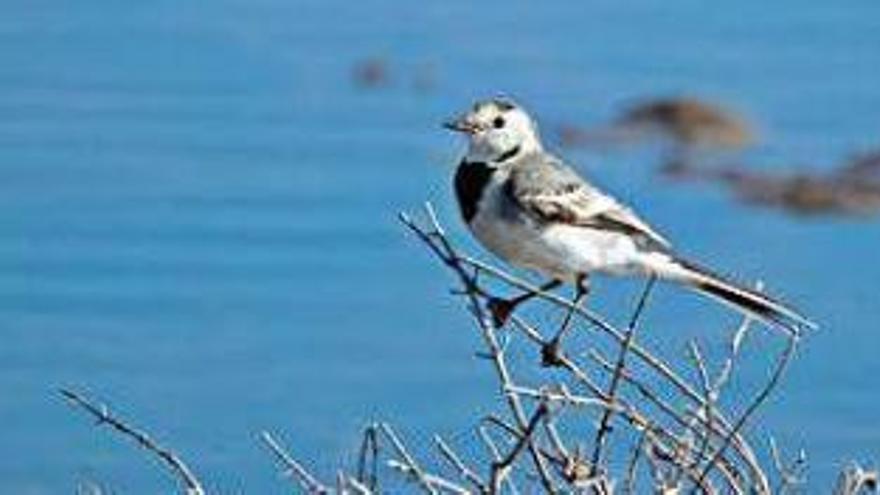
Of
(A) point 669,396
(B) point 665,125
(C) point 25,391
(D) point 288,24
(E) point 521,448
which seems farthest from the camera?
(D) point 288,24

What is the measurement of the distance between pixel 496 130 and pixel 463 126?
0.04m

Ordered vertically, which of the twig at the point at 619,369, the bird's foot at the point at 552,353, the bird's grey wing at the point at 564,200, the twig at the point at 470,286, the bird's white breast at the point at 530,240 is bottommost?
the twig at the point at 619,369

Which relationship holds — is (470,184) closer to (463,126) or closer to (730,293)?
(463,126)

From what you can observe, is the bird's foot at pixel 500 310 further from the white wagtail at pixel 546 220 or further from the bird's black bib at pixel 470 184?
the bird's black bib at pixel 470 184

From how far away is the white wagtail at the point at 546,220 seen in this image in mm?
5660

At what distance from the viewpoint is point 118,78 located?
1234 centimetres

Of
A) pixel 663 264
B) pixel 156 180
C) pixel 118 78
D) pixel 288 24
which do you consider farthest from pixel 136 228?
pixel 663 264

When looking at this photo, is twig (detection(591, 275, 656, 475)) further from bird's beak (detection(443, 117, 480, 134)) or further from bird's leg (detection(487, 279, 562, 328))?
bird's beak (detection(443, 117, 480, 134))

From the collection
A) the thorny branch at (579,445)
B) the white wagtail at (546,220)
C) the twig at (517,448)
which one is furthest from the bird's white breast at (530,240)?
the twig at (517,448)

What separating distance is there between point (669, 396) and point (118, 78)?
457 cm

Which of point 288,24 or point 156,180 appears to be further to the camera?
point 288,24

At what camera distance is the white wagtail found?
5660mm

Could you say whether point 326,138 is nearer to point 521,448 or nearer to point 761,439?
point 761,439

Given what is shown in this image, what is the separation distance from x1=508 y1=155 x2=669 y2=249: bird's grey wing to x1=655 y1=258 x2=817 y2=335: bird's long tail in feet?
0.24
